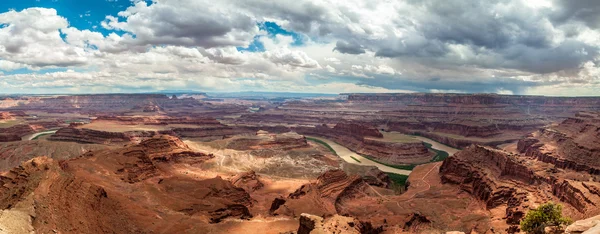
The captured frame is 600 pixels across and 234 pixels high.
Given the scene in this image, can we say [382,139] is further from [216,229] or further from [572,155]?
[216,229]

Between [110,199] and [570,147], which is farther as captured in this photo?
[570,147]

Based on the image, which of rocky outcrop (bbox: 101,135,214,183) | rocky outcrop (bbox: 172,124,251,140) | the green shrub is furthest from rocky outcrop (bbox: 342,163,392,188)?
rocky outcrop (bbox: 172,124,251,140)

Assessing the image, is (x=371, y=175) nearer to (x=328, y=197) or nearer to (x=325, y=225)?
(x=328, y=197)

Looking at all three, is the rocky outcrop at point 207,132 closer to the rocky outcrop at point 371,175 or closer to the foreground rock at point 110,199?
the rocky outcrop at point 371,175

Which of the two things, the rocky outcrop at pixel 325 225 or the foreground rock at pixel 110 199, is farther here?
the foreground rock at pixel 110 199

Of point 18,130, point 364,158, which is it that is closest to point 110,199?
point 364,158

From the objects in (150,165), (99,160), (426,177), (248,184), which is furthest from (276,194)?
(426,177)

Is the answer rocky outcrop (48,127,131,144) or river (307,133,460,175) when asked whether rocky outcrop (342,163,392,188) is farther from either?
rocky outcrop (48,127,131,144)

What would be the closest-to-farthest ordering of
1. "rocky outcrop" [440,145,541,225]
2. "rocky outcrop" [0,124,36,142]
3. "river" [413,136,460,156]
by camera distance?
1. "rocky outcrop" [440,145,541,225]
2. "river" [413,136,460,156]
3. "rocky outcrop" [0,124,36,142]

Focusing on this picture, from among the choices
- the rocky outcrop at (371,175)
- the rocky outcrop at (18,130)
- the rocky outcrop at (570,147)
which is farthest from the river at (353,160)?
the rocky outcrop at (18,130)

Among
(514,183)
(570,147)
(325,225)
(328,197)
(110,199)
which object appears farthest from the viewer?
(570,147)
